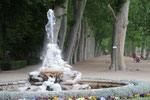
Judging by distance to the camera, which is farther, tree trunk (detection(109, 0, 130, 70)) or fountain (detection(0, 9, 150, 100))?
tree trunk (detection(109, 0, 130, 70))

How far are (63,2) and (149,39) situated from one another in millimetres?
39174

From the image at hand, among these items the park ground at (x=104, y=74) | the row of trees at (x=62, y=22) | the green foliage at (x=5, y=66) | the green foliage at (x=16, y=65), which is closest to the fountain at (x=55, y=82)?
the park ground at (x=104, y=74)

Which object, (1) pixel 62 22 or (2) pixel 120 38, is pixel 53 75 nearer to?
(2) pixel 120 38

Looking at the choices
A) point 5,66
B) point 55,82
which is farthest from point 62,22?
point 55,82

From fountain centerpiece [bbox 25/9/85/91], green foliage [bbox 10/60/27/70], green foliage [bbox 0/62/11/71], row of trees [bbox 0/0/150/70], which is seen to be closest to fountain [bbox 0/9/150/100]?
fountain centerpiece [bbox 25/9/85/91]

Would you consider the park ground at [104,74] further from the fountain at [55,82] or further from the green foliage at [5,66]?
the fountain at [55,82]

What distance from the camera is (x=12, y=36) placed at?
35031mm

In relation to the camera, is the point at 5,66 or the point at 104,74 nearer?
the point at 104,74

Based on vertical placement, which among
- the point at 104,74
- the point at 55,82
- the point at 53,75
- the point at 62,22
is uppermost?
the point at 62,22

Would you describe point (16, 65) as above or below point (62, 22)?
below

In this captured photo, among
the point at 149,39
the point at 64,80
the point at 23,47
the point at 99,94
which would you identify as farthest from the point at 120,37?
the point at 149,39

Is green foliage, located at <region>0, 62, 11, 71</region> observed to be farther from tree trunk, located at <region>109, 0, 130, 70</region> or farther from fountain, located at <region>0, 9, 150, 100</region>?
fountain, located at <region>0, 9, 150, 100</region>

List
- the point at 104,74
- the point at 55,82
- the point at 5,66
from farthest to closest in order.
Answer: the point at 5,66 < the point at 104,74 < the point at 55,82

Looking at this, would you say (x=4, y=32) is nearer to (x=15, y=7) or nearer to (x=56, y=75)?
(x=15, y=7)
